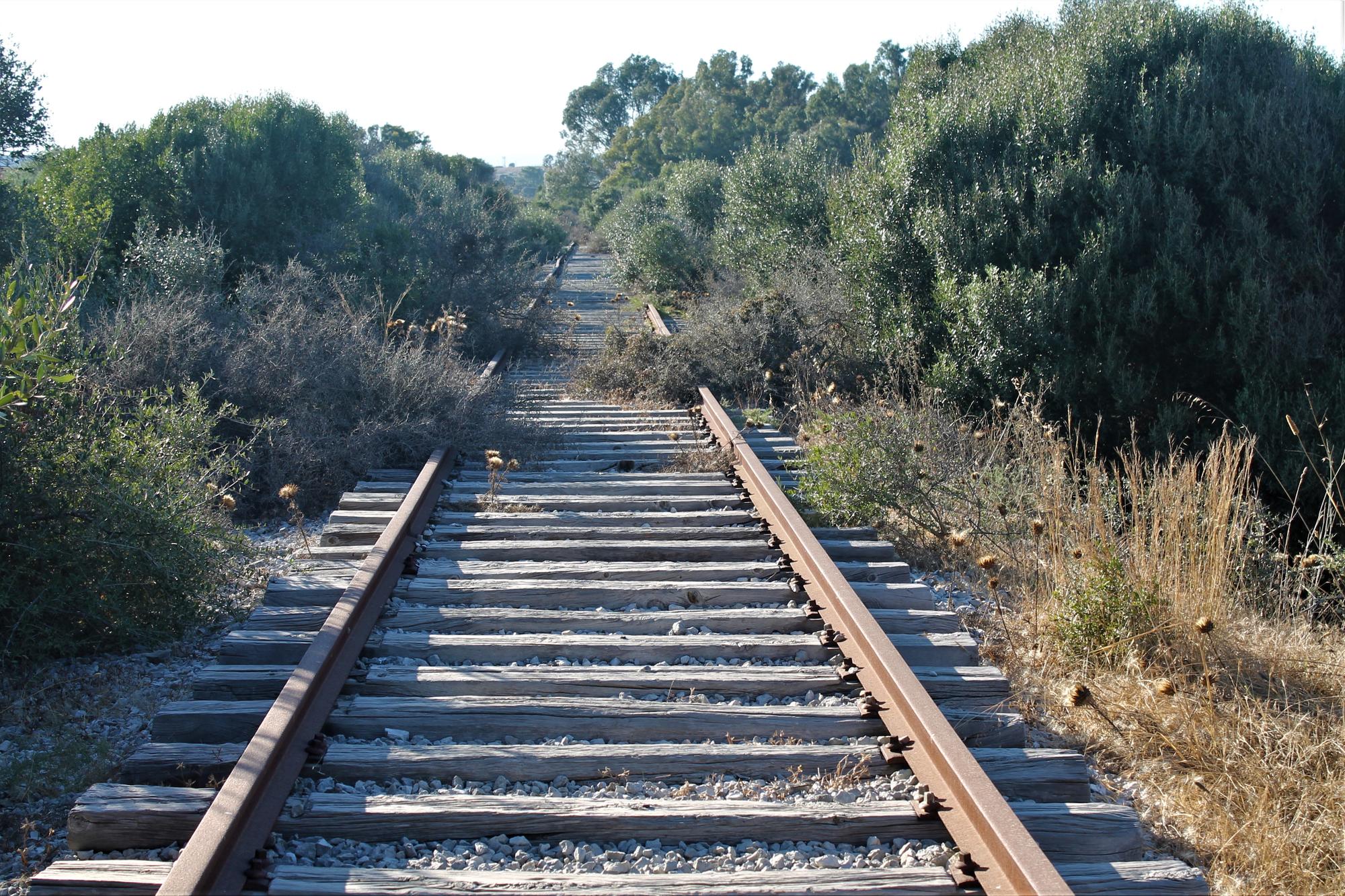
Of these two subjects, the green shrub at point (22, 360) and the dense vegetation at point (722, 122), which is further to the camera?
the dense vegetation at point (722, 122)

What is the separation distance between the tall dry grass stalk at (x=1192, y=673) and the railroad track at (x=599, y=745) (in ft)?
1.30

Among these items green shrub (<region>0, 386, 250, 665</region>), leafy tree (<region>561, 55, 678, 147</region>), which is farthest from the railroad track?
leafy tree (<region>561, 55, 678, 147</region>)

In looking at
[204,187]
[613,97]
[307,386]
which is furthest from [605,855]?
[613,97]

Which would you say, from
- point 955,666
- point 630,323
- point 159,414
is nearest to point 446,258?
point 630,323

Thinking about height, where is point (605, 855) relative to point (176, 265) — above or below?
below

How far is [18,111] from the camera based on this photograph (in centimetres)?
1833

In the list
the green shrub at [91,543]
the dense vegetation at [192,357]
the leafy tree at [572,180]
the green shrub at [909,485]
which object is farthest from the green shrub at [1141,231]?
the leafy tree at [572,180]

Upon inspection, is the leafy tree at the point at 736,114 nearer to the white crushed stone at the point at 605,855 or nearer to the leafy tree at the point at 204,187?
the leafy tree at the point at 204,187

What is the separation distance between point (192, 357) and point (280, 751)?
540 cm

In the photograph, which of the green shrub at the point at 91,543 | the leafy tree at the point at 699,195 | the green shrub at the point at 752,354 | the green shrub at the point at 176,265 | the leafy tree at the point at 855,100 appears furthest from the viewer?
the leafy tree at the point at 855,100

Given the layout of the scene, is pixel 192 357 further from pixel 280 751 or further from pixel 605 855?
pixel 605 855

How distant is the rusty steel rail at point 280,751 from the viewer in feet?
9.13

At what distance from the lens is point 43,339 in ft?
15.3

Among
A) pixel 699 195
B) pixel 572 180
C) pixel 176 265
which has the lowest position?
pixel 176 265
